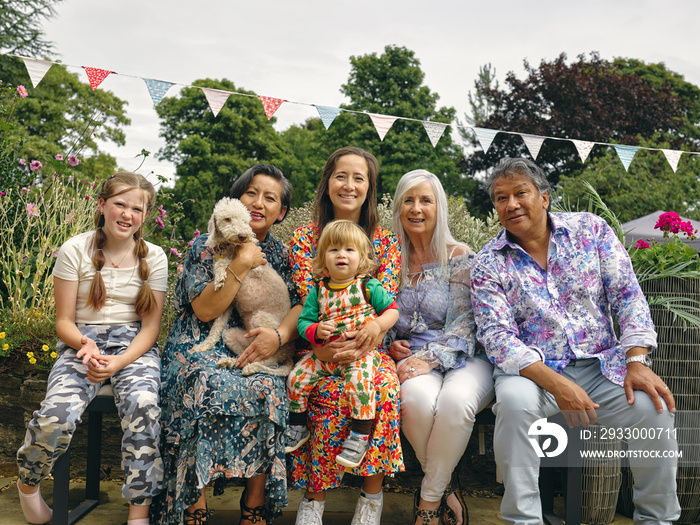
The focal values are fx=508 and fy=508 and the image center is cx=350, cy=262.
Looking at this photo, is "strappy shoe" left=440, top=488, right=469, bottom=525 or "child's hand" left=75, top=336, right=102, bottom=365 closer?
"child's hand" left=75, top=336, right=102, bottom=365

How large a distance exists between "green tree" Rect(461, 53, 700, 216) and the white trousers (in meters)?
17.9

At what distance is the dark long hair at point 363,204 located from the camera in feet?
10.5

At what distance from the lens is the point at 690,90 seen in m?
26.5

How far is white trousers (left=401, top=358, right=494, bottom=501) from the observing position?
2.51 metres

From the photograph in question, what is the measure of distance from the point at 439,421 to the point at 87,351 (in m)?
1.86

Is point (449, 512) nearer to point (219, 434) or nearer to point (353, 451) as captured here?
point (353, 451)

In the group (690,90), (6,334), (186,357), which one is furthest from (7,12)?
(690,90)

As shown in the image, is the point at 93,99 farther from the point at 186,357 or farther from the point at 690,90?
the point at 690,90

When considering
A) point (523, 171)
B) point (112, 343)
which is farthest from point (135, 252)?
point (523, 171)

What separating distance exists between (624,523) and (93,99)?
22210 mm

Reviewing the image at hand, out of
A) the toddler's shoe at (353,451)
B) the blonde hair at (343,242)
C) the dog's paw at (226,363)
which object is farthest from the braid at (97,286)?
the toddler's shoe at (353,451)

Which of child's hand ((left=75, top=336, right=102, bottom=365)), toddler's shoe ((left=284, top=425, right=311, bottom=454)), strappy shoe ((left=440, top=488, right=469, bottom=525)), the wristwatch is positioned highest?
the wristwatch

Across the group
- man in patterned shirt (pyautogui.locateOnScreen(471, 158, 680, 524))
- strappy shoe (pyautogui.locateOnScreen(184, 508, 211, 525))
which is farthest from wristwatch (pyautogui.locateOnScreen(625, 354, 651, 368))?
Answer: strappy shoe (pyautogui.locateOnScreen(184, 508, 211, 525))

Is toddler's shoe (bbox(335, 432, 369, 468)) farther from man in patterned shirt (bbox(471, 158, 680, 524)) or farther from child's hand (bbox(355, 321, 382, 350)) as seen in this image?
man in patterned shirt (bbox(471, 158, 680, 524))
